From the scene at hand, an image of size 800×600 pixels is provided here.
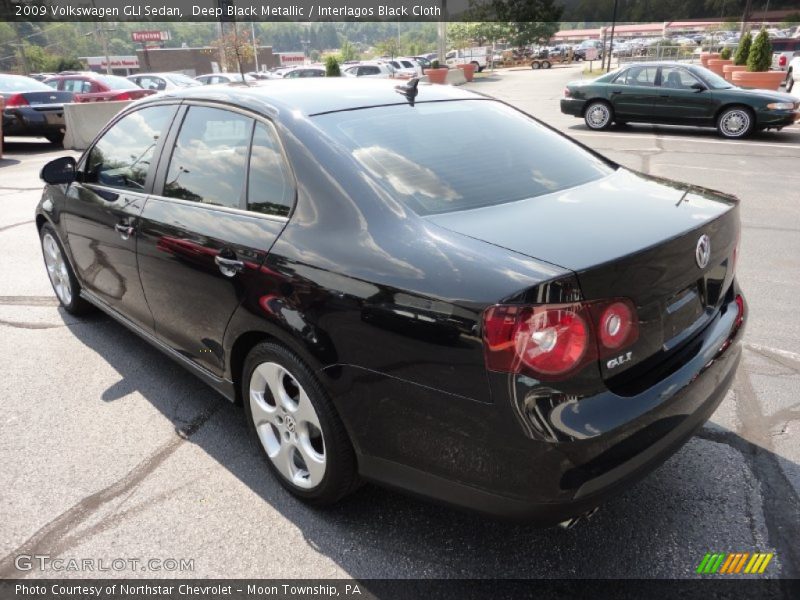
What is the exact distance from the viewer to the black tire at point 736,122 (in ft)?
40.4

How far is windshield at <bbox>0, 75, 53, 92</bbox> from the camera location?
14394 mm

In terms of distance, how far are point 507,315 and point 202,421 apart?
2.16 metres

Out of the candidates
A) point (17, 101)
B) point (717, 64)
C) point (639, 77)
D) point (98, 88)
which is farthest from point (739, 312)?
point (717, 64)

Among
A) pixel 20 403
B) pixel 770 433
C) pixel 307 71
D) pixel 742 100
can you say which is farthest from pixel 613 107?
pixel 307 71

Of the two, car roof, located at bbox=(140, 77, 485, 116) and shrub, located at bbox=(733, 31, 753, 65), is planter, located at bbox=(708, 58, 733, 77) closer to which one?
shrub, located at bbox=(733, 31, 753, 65)

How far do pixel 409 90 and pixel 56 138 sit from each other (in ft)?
49.6

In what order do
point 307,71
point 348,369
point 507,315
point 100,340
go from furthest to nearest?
point 307,71
point 100,340
point 348,369
point 507,315

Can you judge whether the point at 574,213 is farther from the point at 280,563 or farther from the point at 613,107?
the point at 613,107

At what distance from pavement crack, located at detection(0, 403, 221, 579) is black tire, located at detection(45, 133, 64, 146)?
14.4 m

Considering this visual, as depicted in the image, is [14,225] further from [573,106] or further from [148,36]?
[148,36]

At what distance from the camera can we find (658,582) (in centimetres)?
216

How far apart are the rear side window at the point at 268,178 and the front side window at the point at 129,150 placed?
892 millimetres

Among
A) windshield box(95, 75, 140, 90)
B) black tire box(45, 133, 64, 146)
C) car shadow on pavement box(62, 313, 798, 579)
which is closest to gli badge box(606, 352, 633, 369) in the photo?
car shadow on pavement box(62, 313, 798, 579)

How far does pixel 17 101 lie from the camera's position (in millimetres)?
14016
